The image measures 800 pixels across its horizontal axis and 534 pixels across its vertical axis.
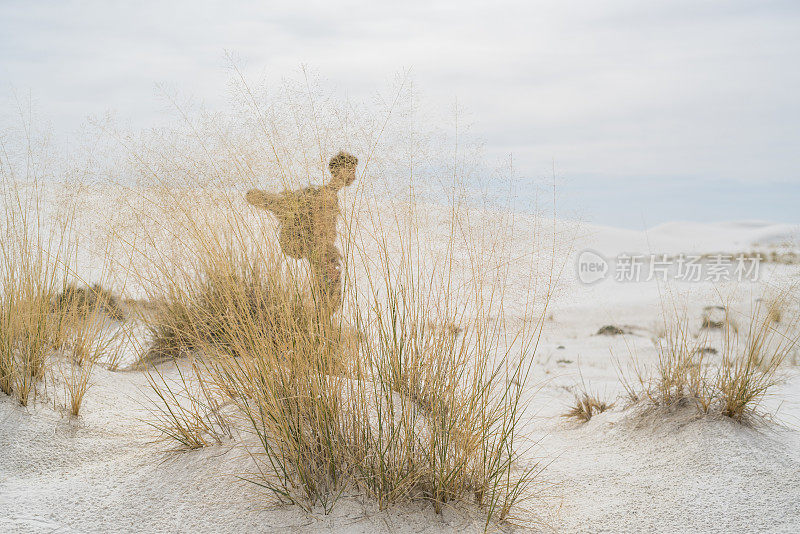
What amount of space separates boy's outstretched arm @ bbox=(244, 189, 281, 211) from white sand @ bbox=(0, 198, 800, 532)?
981 millimetres

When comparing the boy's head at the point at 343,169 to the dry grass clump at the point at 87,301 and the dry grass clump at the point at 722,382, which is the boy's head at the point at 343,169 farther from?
the dry grass clump at the point at 722,382

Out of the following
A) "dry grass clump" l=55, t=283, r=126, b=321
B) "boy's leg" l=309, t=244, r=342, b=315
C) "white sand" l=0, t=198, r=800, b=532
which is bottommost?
"white sand" l=0, t=198, r=800, b=532

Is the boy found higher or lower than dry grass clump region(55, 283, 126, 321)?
higher

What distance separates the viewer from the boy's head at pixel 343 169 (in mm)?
2320

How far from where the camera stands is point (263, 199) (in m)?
2.46

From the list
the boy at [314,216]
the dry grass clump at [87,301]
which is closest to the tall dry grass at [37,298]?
the dry grass clump at [87,301]

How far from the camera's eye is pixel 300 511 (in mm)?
1889

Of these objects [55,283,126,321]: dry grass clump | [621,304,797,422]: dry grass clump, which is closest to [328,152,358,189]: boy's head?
[55,283,126,321]: dry grass clump

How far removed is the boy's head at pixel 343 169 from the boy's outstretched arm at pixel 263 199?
0.25m

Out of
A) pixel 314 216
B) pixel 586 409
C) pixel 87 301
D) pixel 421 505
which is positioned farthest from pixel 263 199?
pixel 586 409

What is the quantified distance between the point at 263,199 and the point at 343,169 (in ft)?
1.31

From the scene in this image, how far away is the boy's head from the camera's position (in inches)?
91.4

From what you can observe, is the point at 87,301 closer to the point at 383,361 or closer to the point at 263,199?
the point at 263,199

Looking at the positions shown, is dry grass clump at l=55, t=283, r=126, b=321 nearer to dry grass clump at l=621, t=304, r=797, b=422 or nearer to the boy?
the boy
